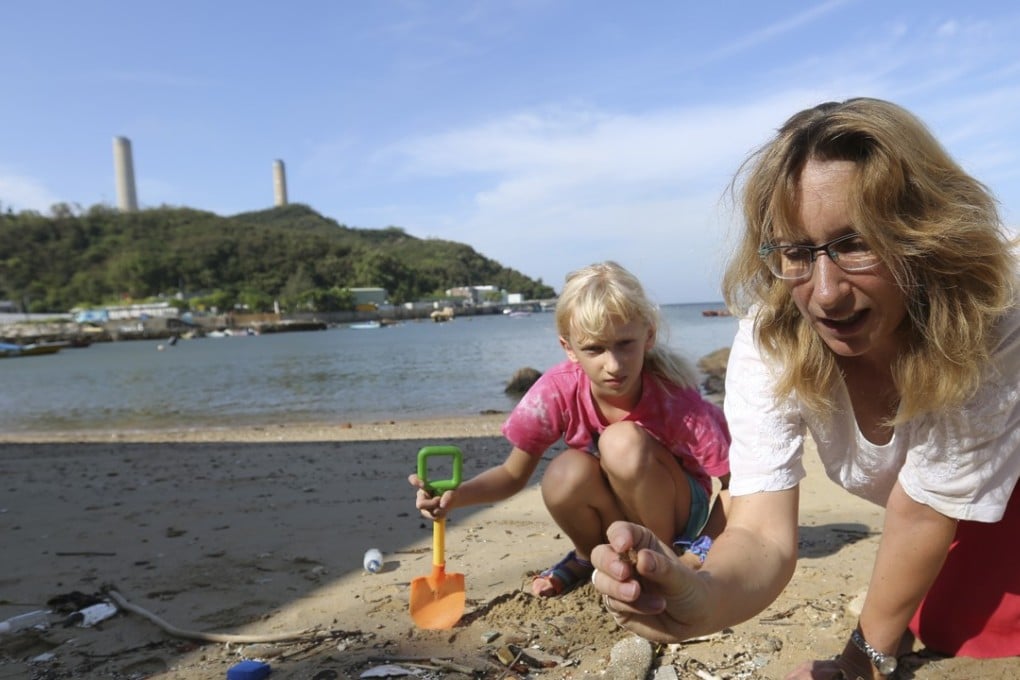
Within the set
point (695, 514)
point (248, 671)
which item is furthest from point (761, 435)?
point (248, 671)

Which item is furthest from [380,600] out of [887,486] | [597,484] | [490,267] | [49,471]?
[490,267]

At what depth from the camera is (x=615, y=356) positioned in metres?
2.33

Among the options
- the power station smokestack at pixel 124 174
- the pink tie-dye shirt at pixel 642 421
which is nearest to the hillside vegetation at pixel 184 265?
the power station smokestack at pixel 124 174

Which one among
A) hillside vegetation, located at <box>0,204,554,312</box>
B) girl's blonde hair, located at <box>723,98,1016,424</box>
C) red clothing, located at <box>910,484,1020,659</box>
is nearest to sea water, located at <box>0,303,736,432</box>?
red clothing, located at <box>910,484,1020,659</box>

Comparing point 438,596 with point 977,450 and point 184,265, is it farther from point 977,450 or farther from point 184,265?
point 184,265

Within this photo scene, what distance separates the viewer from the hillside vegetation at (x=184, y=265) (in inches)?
3248

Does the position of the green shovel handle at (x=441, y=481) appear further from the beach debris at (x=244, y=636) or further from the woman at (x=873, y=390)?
the woman at (x=873, y=390)

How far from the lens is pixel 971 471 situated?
1.50m

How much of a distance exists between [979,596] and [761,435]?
80 centimetres

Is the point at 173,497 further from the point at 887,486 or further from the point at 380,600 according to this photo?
the point at 887,486

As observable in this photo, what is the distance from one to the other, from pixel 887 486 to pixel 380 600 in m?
1.78

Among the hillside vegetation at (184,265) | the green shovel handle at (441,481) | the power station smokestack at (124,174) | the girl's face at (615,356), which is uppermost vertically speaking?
the power station smokestack at (124,174)

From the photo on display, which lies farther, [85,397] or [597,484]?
[85,397]

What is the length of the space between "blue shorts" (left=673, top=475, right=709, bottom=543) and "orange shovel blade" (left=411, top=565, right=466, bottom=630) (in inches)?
33.1
